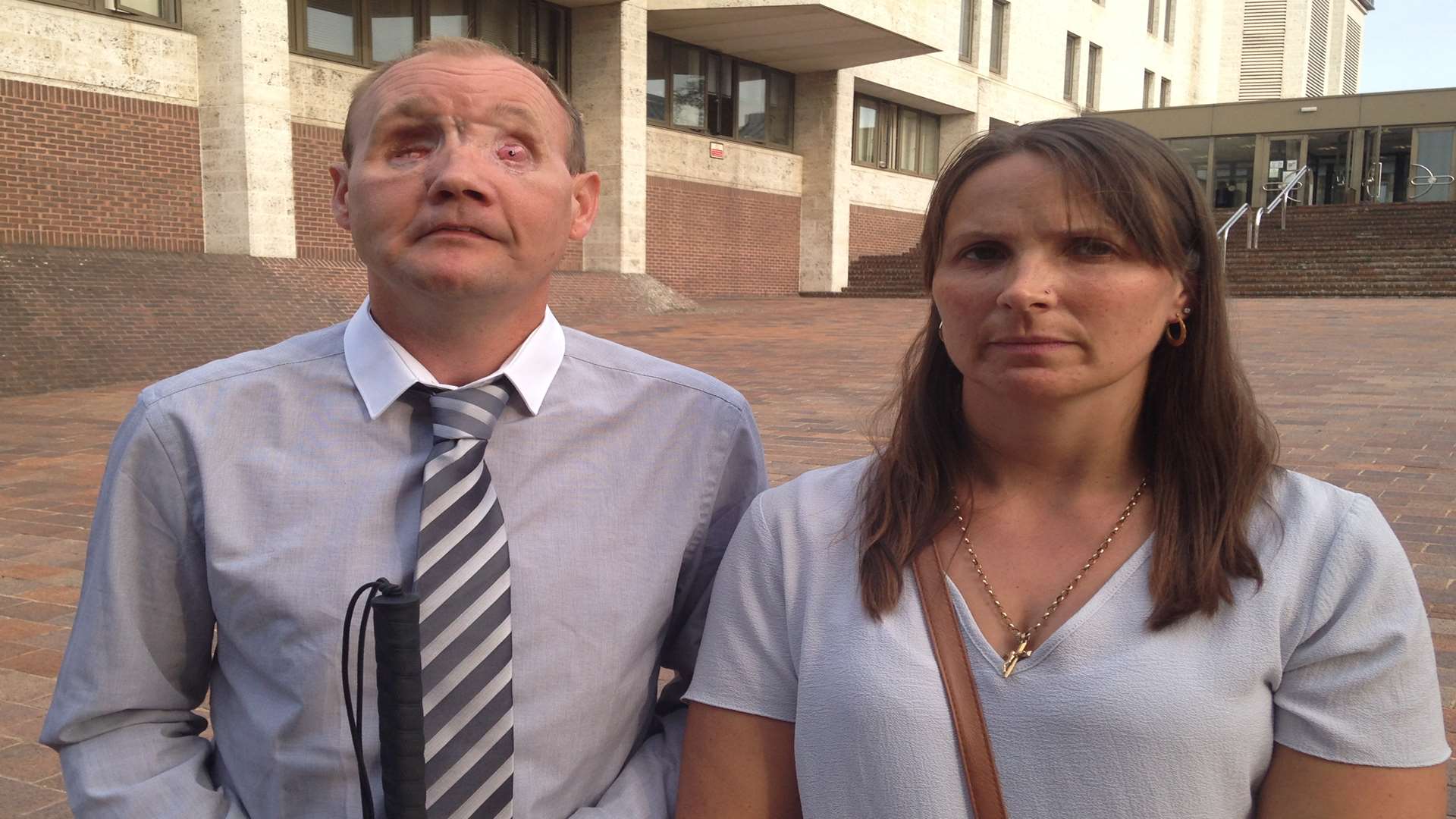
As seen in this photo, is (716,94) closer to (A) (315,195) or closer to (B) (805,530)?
(A) (315,195)

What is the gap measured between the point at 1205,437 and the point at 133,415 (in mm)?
1485

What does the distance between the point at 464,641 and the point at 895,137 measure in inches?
1167

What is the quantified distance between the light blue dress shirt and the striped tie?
49 millimetres

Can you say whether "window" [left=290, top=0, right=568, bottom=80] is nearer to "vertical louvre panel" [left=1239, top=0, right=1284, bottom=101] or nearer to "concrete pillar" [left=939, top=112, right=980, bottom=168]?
→ "concrete pillar" [left=939, top=112, right=980, bottom=168]

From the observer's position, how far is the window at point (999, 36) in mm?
32125

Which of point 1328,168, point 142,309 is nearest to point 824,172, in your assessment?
point 1328,168

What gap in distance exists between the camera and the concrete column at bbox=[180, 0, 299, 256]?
14523 mm

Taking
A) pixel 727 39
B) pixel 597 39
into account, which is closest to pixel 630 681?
pixel 597 39

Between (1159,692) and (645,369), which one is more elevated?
(645,369)

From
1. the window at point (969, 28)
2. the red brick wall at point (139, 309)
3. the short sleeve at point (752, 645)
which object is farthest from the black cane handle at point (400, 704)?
the window at point (969, 28)

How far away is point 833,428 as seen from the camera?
7.83 m

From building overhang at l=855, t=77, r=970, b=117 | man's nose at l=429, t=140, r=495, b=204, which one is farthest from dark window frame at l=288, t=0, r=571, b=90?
man's nose at l=429, t=140, r=495, b=204

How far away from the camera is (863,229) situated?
29203 mm

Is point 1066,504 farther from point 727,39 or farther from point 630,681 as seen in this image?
point 727,39
